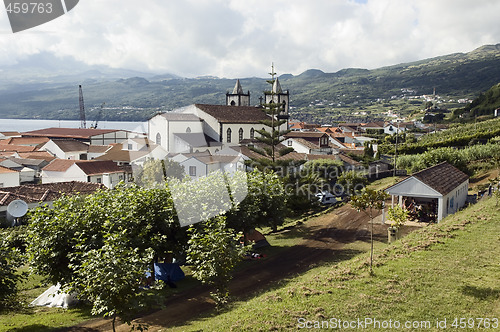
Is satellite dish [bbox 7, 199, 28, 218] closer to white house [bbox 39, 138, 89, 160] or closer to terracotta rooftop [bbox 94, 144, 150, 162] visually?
terracotta rooftop [bbox 94, 144, 150, 162]

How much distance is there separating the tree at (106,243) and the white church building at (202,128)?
35351mm

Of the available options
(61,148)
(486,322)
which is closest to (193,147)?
(61,148)

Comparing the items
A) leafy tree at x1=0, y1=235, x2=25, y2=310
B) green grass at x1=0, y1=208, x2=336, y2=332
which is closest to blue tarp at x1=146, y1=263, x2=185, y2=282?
green grass at x1=0, y1=208, x2=336, y2=332

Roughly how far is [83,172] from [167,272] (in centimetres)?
2944

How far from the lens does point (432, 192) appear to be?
2005cm

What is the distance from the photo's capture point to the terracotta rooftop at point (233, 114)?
5391cm

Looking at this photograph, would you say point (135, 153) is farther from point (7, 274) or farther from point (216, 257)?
point (216, 257)

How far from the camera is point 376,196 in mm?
12039

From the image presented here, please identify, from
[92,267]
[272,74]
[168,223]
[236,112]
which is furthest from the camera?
[236,112]

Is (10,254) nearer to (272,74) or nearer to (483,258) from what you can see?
(483,258)

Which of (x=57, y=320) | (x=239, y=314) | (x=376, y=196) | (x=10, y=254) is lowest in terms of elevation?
(x=57, y=320)

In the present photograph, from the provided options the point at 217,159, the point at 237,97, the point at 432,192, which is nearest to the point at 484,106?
the point at 237,97

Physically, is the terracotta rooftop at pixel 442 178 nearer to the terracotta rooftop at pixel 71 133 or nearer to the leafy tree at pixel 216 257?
the leafy tree at pixel 216 257

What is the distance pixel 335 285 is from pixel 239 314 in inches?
111
